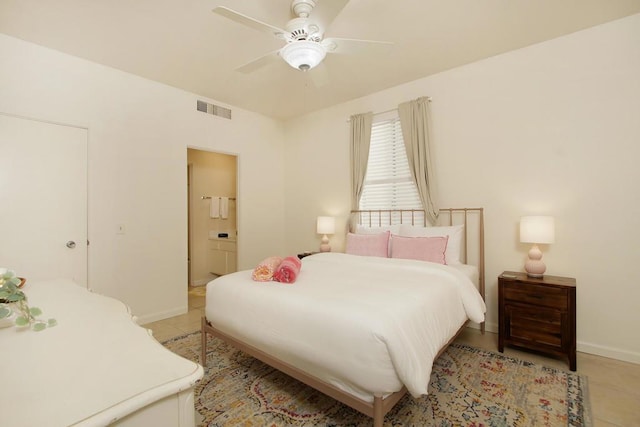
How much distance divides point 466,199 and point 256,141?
3.08 metres

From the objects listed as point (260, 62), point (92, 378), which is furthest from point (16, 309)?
point (260, 62)

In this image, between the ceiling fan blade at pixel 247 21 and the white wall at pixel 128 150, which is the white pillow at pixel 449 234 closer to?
the ceiling fan blade at pixel 247 21

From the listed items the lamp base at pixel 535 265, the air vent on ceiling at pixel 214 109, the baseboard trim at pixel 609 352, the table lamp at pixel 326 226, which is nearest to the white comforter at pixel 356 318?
the lamp base at pixel 535 265

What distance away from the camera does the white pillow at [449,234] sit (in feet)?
9.63

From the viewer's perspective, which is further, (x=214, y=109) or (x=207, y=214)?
(x=207, y=214)

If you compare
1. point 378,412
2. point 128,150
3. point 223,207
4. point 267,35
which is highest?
point 267,35

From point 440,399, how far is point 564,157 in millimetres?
2337

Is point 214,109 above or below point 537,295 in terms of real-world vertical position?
above

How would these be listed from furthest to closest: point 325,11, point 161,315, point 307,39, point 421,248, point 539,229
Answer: point 161,315 → point 421,248 → point 539,229 → point 307,39 → point 325,11

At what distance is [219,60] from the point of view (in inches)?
118

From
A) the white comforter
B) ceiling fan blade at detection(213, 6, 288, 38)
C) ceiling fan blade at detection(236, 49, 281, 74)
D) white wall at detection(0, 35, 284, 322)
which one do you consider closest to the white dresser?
the white comforter

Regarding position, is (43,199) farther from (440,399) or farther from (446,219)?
(446,219)

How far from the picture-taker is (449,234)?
9.83 feet

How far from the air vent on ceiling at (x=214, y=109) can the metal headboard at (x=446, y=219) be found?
2.25 metres
